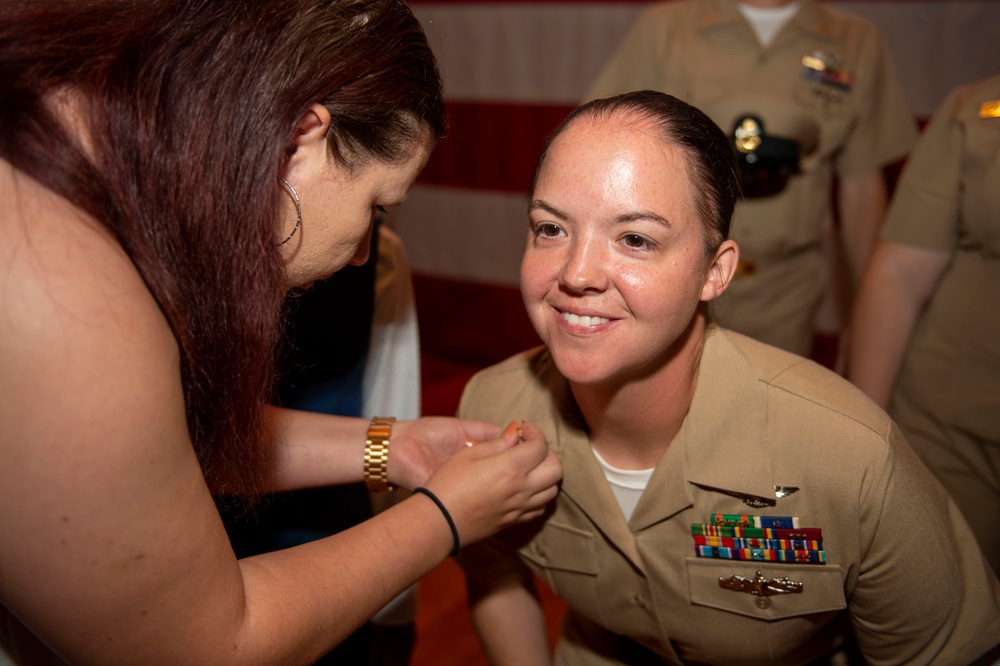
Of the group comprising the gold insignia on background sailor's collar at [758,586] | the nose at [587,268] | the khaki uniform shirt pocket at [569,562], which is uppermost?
the nose at [587,268]

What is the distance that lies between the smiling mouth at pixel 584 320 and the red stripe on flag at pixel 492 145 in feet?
7.79

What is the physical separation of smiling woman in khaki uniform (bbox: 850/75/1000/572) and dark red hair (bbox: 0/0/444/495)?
1126 mm

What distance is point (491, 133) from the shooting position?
357 cm

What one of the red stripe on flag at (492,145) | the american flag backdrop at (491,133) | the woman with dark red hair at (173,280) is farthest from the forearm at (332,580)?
the red stripe on flag at (492,145)

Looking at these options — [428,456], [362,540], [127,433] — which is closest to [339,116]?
[127,433]

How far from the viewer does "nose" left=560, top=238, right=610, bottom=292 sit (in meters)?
1.01

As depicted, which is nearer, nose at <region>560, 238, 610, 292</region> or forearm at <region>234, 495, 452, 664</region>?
forearm at <region>234, 495, 452, 664</region>

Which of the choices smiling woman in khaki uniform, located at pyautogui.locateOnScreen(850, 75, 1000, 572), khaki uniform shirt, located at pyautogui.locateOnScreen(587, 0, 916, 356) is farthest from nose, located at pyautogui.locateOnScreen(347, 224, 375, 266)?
khaki uniform shirt, located at pyautogui.locateOnScreen(587, 0, 916, 356)

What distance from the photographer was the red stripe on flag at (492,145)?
345 centimetres

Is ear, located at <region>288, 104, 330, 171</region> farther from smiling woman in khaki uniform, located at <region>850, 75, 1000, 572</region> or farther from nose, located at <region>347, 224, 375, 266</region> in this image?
smiling woman in khaki uniform, located at <region>850, 75, 1000, 572</region>

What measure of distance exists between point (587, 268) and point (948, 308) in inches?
37.4

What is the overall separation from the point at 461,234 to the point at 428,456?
257cm

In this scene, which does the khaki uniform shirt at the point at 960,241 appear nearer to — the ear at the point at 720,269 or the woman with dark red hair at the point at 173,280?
the ear at the point at 720,269

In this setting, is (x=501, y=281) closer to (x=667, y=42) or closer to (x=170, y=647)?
(x=667, y=42)
